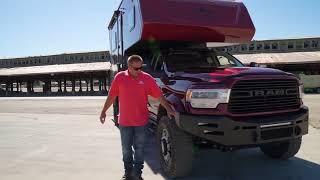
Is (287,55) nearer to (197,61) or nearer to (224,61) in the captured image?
(224,61)

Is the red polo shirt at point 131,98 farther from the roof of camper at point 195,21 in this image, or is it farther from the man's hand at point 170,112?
the roof of camper at point 195,21

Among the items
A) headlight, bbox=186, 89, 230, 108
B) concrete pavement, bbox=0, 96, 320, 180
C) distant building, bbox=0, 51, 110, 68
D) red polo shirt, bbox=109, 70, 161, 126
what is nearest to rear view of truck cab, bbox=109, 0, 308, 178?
headlight, bbox=186, 89, 230, 108

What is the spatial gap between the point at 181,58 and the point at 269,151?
233 cm

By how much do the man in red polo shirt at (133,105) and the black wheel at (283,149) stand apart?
7.39ft

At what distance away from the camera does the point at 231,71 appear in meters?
6.27

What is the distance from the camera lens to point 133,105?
5.73m

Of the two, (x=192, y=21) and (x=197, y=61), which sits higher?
(x=192, y=21)

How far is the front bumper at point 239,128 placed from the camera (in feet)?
18.5

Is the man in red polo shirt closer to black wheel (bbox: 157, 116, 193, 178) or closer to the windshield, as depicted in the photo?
black wheel (bbox: 157, 116, 193, 178)

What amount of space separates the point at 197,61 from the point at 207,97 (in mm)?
2067

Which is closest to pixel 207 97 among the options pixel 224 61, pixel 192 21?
pixel 224 61

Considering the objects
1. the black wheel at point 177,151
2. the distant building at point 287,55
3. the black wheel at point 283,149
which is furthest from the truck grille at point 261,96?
the distant building at point 287,55

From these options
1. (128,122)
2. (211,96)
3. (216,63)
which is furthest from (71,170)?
(216,63)

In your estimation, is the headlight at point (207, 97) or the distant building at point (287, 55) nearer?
the headlight at point (207, 97)
